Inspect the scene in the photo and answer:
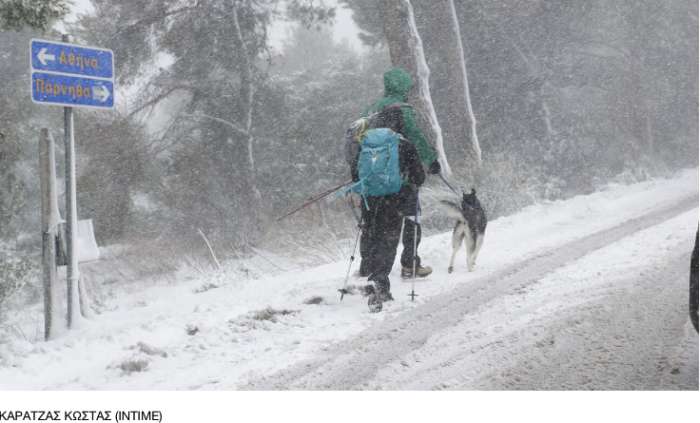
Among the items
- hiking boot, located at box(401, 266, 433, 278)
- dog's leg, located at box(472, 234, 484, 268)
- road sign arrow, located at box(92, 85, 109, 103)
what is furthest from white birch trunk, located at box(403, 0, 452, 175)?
road sign arrow, located at box(92, 85, 109, 103)

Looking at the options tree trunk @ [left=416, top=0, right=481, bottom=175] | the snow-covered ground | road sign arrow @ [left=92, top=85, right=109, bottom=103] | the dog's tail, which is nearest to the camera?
the snow-covered ground

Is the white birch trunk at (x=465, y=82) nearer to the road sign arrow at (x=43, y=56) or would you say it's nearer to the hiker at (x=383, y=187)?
the hiker at (x=383, y=187)

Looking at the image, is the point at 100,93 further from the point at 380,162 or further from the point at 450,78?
the point at 450,78

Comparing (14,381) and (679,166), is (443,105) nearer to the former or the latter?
(679,166)

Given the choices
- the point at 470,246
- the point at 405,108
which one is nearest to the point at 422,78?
the point at 470,246

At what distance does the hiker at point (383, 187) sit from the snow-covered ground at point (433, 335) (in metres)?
0.36

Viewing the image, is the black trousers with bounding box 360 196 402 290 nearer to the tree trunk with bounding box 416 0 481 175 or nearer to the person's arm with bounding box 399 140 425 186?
the person's arm with bounding box 399 140 425 186

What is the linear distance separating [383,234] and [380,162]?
64cm

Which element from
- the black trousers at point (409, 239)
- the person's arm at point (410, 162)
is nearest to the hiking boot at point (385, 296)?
the black trousers at point (409, 239)

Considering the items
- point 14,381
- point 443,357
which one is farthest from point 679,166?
point 14,381

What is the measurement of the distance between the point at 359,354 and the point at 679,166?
7730 mm

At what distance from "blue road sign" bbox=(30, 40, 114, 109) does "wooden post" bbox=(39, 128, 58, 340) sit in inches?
14.0

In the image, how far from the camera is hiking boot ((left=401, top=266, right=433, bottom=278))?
5.41 metres

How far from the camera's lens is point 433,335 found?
3705mm
